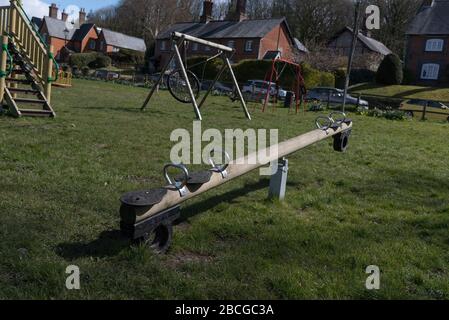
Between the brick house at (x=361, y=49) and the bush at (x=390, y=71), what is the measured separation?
432 cm

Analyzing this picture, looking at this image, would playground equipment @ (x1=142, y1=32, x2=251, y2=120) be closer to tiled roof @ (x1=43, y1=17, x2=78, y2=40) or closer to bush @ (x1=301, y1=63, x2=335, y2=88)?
bush @ (x1=301, y1=63, x2=335, y2=88)

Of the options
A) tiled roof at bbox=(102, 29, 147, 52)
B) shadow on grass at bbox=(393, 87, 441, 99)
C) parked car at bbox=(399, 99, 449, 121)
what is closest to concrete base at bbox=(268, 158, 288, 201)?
parked car at bbox=(399, 99, 449, 121)

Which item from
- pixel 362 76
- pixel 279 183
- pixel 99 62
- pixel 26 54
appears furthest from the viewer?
pixel 99 62

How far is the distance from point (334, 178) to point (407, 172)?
1.60 metres

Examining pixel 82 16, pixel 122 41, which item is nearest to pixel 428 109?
pixel 122 41

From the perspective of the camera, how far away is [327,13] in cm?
6053

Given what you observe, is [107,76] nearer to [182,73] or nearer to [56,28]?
[182,73]

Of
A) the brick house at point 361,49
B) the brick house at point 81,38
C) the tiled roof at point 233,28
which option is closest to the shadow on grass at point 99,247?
the brick house at point 361,49

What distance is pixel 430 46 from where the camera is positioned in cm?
4316

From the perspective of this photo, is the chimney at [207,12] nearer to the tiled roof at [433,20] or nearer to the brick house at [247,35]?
the brick house at [247,35]

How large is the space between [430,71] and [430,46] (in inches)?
92.5

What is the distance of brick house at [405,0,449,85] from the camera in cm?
4238

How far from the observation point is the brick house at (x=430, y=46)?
1668 inches
